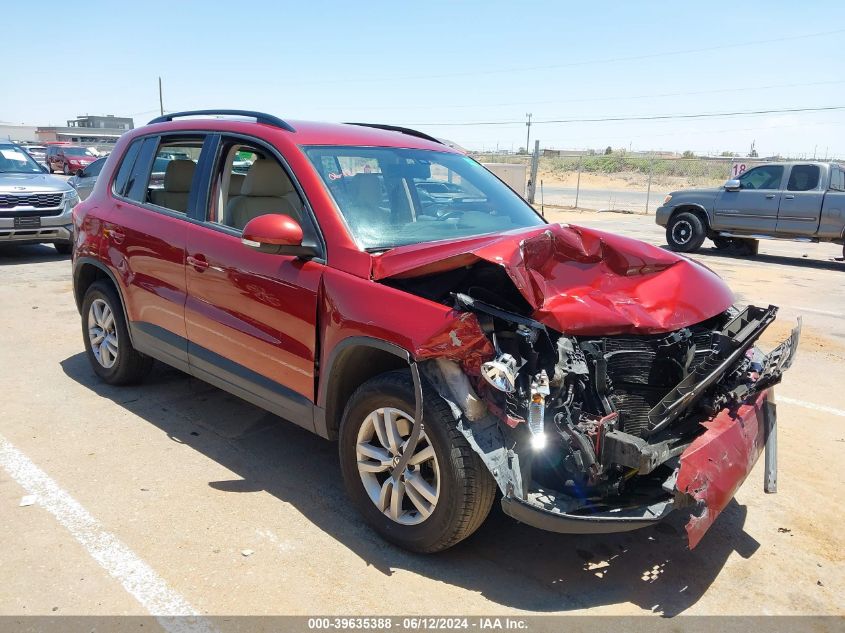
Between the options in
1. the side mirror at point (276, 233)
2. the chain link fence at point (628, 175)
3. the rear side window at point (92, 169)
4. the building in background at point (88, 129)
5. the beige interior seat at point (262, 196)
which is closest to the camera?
the side mirror at point (276, 233)

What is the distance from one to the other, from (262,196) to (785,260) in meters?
13.2

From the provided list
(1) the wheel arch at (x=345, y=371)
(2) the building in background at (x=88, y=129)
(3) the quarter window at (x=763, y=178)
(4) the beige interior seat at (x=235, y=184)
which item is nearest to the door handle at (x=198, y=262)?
(4) the beige interior seat at (x=235, y=184)

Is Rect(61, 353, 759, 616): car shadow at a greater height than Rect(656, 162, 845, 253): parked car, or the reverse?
Rect(656, 162, 845, 253): parked car

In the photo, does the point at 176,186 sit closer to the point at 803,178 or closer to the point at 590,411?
the point at 590,411

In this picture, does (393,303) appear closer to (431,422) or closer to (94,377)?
(431,422)

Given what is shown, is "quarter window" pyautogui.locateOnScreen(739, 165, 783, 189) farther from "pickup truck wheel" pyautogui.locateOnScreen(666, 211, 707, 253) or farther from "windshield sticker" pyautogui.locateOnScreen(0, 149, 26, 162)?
"windshield sticker" pyautogui.locateOnScreen(0, 149, 26, 162)

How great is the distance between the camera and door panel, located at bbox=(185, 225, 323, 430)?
350 centimetres

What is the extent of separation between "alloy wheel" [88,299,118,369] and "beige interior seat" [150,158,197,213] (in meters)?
0.96

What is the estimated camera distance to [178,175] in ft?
15.4

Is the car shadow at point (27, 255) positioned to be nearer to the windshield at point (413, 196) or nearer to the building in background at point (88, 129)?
the windshield at point (413, 196)

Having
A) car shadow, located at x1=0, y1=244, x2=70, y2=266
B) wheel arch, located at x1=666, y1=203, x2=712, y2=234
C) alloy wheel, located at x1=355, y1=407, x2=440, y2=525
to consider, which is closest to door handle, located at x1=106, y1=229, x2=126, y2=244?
alloy wheel, located at x1=355, y1=407, x2=440, y2=525

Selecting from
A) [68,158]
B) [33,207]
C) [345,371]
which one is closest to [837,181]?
[345,371]

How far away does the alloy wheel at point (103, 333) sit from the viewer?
5.14m

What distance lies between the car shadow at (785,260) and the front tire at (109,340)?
12.2 meters
